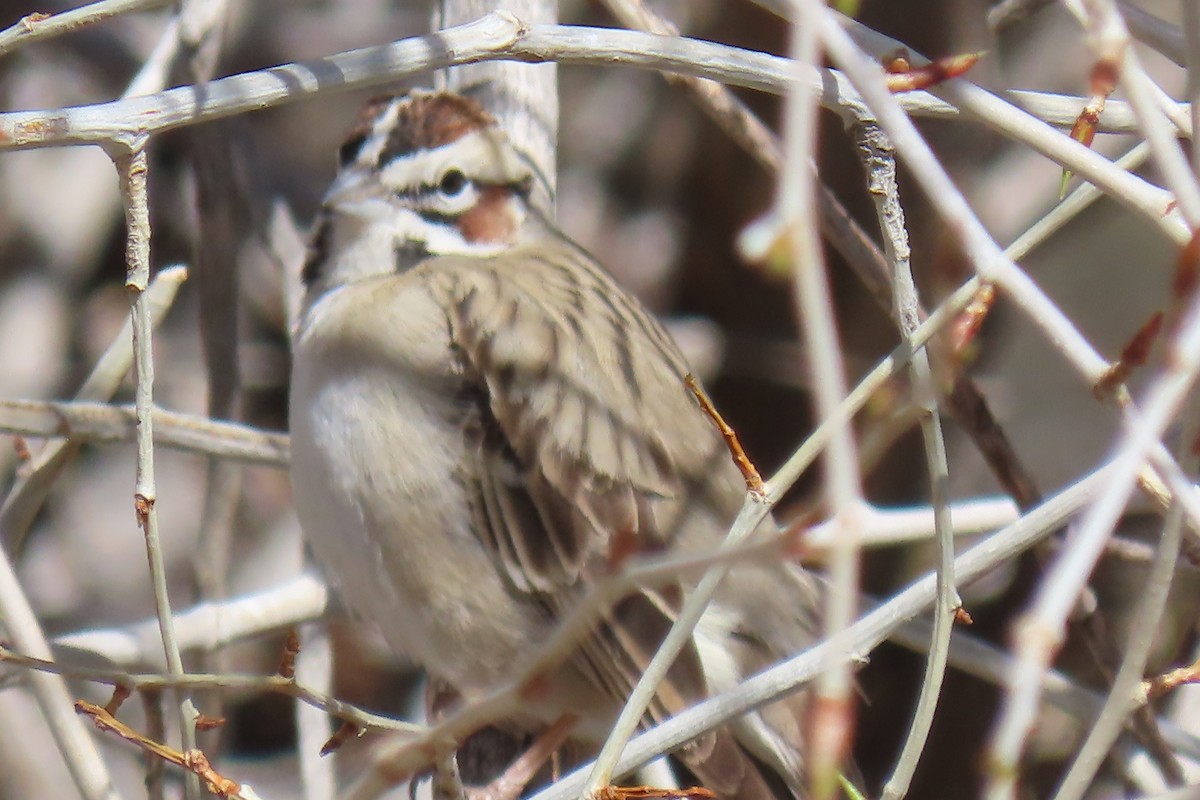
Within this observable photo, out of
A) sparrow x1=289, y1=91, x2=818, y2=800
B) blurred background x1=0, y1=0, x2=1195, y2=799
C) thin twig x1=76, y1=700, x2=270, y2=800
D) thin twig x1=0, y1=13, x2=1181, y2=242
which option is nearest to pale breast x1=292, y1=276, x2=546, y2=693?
sparrow x1=289, y1=91, x2=818, y2=800

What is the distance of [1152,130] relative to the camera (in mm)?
1266

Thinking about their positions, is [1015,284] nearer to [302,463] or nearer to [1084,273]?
[302,463]

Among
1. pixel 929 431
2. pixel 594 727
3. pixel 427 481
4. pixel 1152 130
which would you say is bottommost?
pixel 594 727

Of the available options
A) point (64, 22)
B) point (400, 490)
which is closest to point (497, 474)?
point (400, 490)

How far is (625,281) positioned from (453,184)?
65.0 inches

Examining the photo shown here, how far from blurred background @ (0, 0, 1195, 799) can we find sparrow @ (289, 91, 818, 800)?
0.86 metres

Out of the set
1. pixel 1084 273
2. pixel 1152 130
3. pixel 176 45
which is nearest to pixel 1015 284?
pixel 1152 130

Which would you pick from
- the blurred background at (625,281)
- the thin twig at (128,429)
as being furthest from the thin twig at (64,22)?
the blurred background at (625,281)

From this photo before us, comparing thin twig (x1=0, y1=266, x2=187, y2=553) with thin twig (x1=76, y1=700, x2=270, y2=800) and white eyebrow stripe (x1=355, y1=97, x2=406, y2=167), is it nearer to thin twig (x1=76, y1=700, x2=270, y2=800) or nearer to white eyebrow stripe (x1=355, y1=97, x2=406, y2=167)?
white eyebrow stripe (x1=355, y1=97, x2=406, y2=167)

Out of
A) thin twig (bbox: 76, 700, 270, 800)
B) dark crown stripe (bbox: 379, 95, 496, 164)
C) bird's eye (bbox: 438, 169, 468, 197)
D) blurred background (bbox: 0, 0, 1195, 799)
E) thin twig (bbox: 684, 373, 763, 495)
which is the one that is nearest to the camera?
thin twig (bbox: 684, 373, 763, 495)

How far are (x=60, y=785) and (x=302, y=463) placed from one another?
1.48m

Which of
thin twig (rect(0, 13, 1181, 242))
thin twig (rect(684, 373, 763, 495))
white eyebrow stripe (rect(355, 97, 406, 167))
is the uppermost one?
thin twig (rect(0, 13, 1181, 242))

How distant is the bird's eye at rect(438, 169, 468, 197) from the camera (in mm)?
2943

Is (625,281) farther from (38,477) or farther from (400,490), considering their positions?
(38,477)
